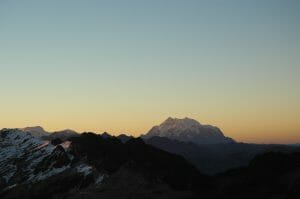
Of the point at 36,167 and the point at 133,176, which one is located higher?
the point at 133,176

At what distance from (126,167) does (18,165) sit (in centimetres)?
3884

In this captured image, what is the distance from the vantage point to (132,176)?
75000 millimetres

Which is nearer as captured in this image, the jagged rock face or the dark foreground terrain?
the dark foreground terrain

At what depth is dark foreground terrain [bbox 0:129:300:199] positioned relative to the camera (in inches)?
2645

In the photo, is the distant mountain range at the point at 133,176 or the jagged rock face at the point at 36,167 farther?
the jagged rock face at the point at 36,167

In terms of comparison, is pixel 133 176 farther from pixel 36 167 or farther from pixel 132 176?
pixel 36 167

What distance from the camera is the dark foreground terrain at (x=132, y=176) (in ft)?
220

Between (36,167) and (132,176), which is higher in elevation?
(132,176)

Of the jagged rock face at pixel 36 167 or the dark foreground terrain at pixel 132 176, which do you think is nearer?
the dark foreground terrain at pixel 132 176

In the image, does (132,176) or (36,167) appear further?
(36,167)

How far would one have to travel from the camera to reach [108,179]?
7425 cm

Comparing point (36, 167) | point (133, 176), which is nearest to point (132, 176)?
point (133, 176)

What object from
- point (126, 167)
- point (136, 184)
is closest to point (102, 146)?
point (126, 167)

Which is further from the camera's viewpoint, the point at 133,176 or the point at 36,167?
the point at 36,167
